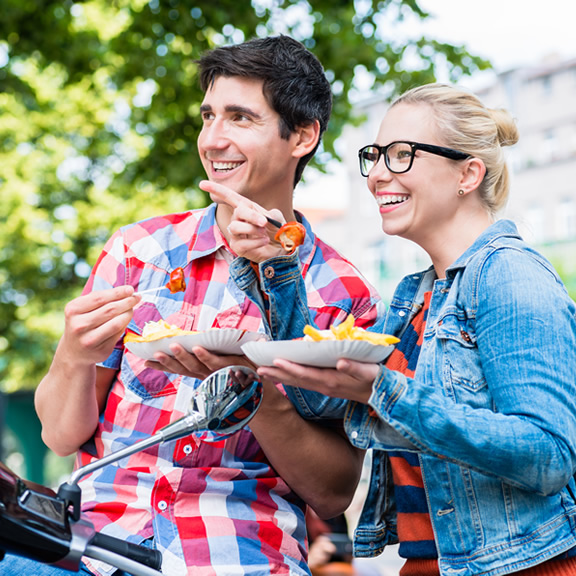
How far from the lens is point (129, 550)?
158 cm

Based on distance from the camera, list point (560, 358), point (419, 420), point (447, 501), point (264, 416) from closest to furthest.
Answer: point (419, 420) < point (560, 358) < point (447, 501) < point (264, 416)

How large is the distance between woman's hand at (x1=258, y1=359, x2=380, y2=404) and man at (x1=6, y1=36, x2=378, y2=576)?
0.25m

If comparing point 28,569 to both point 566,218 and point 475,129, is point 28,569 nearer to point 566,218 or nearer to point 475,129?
point 475,129

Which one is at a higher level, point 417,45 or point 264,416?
point 417,45

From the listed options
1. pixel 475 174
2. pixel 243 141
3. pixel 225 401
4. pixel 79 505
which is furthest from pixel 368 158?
pixel 79 505

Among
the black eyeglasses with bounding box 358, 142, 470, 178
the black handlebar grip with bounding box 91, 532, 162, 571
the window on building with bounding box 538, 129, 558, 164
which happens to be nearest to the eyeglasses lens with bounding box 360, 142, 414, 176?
the black eyeglasses with bounding box 358, 142, 470, 178

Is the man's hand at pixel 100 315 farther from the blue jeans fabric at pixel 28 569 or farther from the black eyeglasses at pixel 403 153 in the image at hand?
the black eyeglasses at pixel 403 153

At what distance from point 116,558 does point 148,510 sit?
720 millimetres

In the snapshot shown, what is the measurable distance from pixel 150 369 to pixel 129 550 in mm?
879

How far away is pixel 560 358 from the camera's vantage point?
5.92 ft

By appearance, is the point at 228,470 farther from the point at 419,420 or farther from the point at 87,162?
the point at 87,162

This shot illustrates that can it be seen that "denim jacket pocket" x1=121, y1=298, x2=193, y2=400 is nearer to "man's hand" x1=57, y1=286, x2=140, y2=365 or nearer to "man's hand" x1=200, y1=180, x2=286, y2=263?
"man's hand" x1=57, y1=286, x2=140, y2=365

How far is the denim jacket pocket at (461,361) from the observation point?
1.92 m

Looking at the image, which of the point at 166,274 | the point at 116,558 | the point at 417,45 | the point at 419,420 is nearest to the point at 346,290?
the point at 166,274
